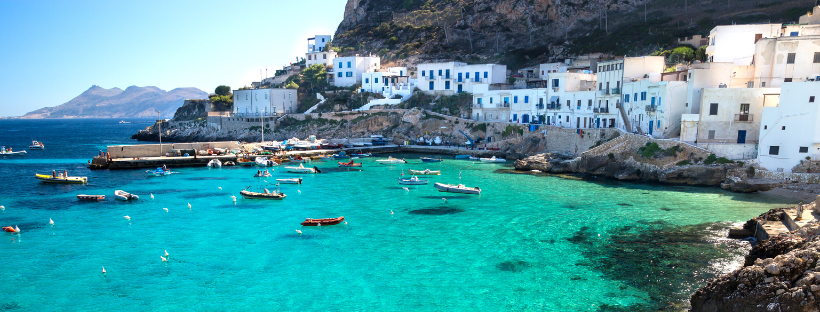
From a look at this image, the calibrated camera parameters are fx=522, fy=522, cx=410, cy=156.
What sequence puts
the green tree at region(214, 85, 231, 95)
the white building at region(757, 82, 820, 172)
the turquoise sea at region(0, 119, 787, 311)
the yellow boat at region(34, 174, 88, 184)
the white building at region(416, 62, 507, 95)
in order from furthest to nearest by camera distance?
the green tree at region(214, 85, 231, 95) → the white building at region(416, 62, 507, 95) → the yellow boat at region(34, 174, 88, 184) → the white building at region(757, 82, 820, 172) → the turquoise sea at region(0, 119, 787, 311)

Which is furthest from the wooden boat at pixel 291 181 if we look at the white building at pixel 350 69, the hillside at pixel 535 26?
the hillside at pixel 535 26

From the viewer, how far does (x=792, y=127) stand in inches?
1431

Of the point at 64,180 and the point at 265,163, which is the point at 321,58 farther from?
the point at 64,180

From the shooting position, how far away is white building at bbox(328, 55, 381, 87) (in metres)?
85.1

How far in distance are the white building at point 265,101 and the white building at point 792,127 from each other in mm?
65643

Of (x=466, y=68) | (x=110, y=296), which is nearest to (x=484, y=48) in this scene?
(x=466, y=68)

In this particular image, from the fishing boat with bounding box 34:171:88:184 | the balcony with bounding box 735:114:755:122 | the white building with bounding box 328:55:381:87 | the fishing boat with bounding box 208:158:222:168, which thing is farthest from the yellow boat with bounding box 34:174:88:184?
the balcony with bounding box 735:114:755:122

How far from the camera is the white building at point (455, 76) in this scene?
72.0 metres


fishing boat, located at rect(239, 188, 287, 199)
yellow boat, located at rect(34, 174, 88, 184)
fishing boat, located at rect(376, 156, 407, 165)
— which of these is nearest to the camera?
fishing boat, located at rect(239, 188, 287, 199)

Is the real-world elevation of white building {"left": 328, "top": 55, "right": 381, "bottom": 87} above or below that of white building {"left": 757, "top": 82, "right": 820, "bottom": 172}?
above

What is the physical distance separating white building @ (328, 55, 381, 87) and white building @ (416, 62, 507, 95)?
39.7 ft

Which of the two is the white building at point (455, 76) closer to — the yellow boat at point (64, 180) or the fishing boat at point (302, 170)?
the fishing boat at point (302, 170)

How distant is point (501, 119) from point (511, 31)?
30.2 metres

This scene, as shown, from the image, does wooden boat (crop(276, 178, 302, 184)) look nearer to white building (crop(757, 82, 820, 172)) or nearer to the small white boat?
the small white boat
